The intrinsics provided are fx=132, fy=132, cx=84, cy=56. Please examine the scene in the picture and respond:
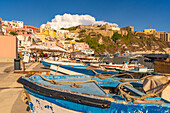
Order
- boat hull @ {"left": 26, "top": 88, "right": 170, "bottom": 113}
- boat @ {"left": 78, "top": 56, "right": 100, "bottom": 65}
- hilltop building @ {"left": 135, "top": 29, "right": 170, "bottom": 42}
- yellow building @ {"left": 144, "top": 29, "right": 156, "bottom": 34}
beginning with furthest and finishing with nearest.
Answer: yellow building @ {"left": 144, "top": 29, "right": 156, "bottom": 34}, hilltop building @ {"left": 135, "top": 29, "right": 170, "bottom": 42}, boat @ {"left": 78, "top": 56, "right": 100, "bottom": 65}, boat hull @ {"left": 26, "top": 88, "right": 170, "bottom": 113}

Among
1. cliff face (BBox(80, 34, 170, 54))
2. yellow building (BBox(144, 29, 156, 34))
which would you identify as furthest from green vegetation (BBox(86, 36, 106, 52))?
yellow building (BBox(144, 29, 156, 34))

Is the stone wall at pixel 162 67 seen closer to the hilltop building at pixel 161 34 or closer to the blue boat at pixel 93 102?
the blue boat at pixel 93 102

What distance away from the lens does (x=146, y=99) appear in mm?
2699

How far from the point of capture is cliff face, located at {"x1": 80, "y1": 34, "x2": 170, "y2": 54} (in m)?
103

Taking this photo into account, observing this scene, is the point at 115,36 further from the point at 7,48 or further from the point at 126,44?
the point at 7,48

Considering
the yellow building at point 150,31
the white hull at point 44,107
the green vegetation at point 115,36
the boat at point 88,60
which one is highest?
the yellow building at point 150,31

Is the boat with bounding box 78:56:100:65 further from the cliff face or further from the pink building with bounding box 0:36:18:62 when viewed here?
the cliff face

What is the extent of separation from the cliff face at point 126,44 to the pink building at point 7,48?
76965mm

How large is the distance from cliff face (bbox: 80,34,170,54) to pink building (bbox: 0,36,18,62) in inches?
3030

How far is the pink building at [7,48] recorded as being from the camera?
21.7m

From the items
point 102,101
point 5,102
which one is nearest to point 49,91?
point 102,101

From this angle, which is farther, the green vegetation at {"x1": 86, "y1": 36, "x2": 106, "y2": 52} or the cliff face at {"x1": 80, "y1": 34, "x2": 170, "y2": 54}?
the cliff face at {"x1": 80, "y1": 34, "x2": 170, "y2": 54}

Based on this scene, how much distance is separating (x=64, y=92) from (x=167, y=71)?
6.92m

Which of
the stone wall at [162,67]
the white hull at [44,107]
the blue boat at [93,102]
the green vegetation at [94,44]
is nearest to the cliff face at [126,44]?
the green vegetation at [94,44]
